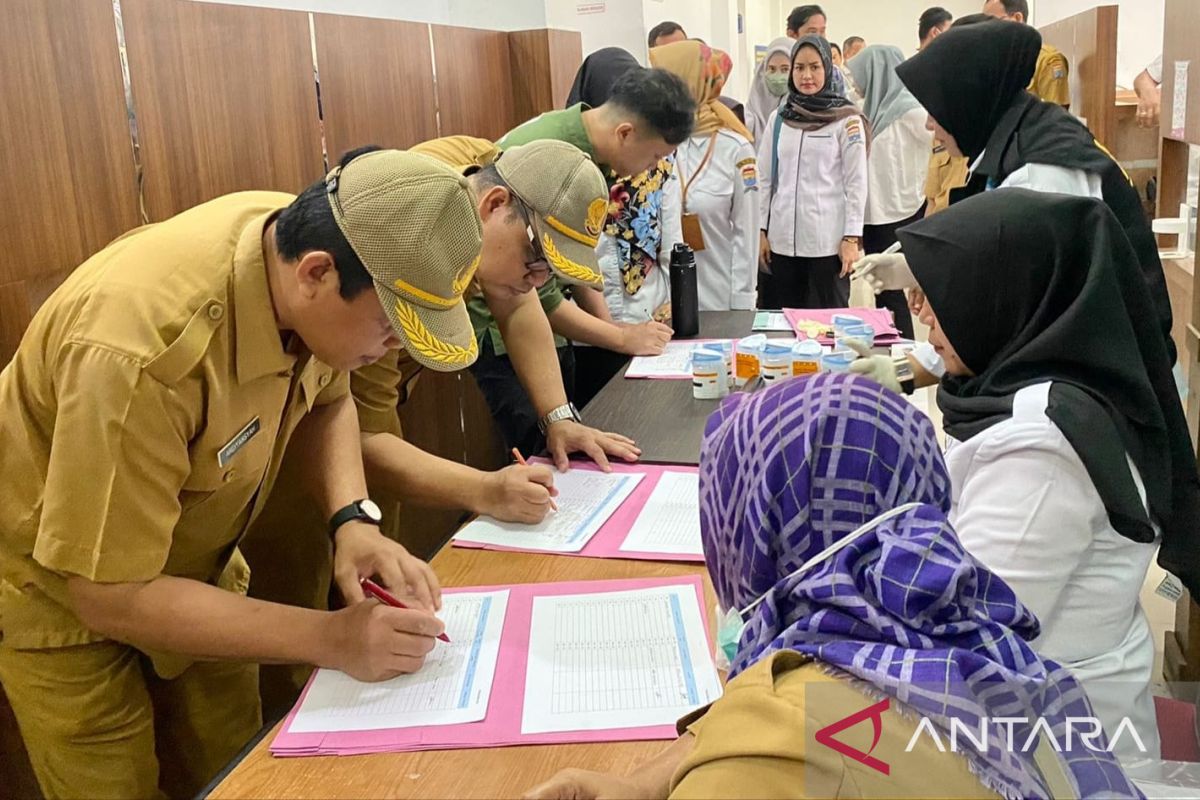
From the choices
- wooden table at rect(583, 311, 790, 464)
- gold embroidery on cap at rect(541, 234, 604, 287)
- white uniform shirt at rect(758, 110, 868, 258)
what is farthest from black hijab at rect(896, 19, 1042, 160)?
white uniform shirt at rect(758, 110, 868, 258)

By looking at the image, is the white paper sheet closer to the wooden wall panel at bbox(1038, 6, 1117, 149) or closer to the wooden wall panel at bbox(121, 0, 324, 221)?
the wooden wall panel at bbox(121, 0, 324, 221)

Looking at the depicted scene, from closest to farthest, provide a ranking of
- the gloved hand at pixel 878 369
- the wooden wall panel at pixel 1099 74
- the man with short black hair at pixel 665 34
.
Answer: the gloved hand at pixel 878 369 → the wooden wall panel at pixel 1099 74 → the man with short black hair at pixel 665 34

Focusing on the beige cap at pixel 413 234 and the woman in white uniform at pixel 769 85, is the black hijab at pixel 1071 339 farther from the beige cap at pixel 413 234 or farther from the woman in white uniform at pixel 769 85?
the woman in white uniform at pixel 769 85

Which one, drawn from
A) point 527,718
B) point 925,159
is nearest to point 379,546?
point 527,718

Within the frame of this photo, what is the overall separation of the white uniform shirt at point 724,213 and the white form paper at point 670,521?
1885 millimetres

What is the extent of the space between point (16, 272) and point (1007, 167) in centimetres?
219

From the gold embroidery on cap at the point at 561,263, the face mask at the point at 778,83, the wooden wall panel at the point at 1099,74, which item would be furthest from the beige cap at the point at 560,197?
the wooden wall panel at the point at 1099,74

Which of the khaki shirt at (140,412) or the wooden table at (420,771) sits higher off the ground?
the khaki shirt at (140,412)

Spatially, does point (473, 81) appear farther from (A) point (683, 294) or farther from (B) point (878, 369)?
(B) point (878, 369)

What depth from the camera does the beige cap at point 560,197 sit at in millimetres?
1779

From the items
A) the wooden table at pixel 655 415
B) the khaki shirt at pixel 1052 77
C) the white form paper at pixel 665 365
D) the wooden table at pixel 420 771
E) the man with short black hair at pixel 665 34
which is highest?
the man with short black hair at pixel 665 34

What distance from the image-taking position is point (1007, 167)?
243 cm

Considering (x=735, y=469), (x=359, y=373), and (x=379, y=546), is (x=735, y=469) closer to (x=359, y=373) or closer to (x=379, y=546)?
(x=379, y=546)

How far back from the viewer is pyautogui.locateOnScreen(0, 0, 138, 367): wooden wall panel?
1381mm
